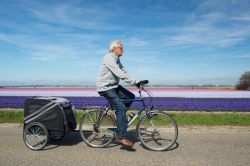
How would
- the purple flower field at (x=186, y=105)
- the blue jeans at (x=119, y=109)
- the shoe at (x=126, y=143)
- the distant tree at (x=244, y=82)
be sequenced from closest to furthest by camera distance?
the shoe at (x=126, y=143)
the blue jeans at (x=119, y=109)
the purple flower field at (x=186, y=105)
the distant tree at (x=244, y=82)

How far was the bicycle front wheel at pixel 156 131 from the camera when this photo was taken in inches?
268

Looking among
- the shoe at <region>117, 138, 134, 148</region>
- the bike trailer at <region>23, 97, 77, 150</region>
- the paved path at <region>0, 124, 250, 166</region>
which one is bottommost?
the paved path at <region>0, 124, 250, 166</region>

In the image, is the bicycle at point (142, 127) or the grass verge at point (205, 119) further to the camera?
the grass verge at point (205, 119)

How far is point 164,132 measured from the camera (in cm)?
717

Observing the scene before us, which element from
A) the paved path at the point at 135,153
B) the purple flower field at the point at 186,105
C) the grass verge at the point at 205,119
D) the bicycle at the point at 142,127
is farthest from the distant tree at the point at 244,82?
the bicycle at the point at 142,127

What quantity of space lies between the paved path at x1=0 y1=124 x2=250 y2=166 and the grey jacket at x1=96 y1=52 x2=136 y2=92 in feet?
4.69

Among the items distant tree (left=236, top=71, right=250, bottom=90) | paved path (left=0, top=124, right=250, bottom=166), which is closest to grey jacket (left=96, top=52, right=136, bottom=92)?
paved path (left=0, top=124, right=250, bottom=166)

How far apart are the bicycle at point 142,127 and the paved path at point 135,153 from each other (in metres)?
0.22

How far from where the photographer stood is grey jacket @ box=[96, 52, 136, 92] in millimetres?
6730

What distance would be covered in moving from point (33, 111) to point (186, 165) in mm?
3680

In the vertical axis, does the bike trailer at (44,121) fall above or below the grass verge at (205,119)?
above

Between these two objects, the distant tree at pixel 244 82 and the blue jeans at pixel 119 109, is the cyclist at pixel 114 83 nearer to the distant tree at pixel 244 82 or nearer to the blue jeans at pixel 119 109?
the blue jeans at pixel 119 109

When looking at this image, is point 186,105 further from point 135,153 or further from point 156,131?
point 135,153

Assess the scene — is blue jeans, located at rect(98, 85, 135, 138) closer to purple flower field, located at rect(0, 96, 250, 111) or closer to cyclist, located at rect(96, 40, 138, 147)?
cyclist, located at rect(96, 40, 138, 147)
